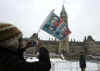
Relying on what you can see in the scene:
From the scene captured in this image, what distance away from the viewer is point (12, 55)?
1.37 m

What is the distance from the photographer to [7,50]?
1.39 meters

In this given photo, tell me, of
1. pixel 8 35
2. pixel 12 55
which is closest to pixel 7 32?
pixel 8 35

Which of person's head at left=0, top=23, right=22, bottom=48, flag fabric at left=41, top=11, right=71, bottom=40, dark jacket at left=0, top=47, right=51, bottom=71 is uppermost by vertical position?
flag fabric at left=41, top=11, right=71, bottom=40

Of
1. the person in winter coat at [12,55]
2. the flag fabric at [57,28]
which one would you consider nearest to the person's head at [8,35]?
the person in winter coat at [12,55]

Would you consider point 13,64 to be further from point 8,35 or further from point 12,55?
point 8,35

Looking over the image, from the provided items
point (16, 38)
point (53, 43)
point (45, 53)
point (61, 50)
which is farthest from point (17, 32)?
point (53, 43)

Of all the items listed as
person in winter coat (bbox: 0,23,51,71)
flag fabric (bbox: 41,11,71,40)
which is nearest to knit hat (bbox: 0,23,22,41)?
person in winter coat (bbox: 0,23,51,71)

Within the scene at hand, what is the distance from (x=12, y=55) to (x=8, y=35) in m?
0.16

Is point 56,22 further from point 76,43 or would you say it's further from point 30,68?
point 76,43

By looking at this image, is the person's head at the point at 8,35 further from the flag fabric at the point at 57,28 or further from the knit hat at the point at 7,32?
the flag fabric at the point at 57,28

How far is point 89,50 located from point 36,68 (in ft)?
263

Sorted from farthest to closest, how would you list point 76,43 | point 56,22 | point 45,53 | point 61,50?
1. point 76,43
2. point 61,50
3. point 56,22
4. point 45,53

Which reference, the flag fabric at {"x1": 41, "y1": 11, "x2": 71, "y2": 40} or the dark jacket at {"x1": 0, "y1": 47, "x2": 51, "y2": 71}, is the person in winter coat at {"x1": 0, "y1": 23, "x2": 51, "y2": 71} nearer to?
the dark jacket at {"x1": 0, "y1": 47, "x2": 51, "y2": 71}

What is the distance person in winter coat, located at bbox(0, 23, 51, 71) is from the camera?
4.34ft
